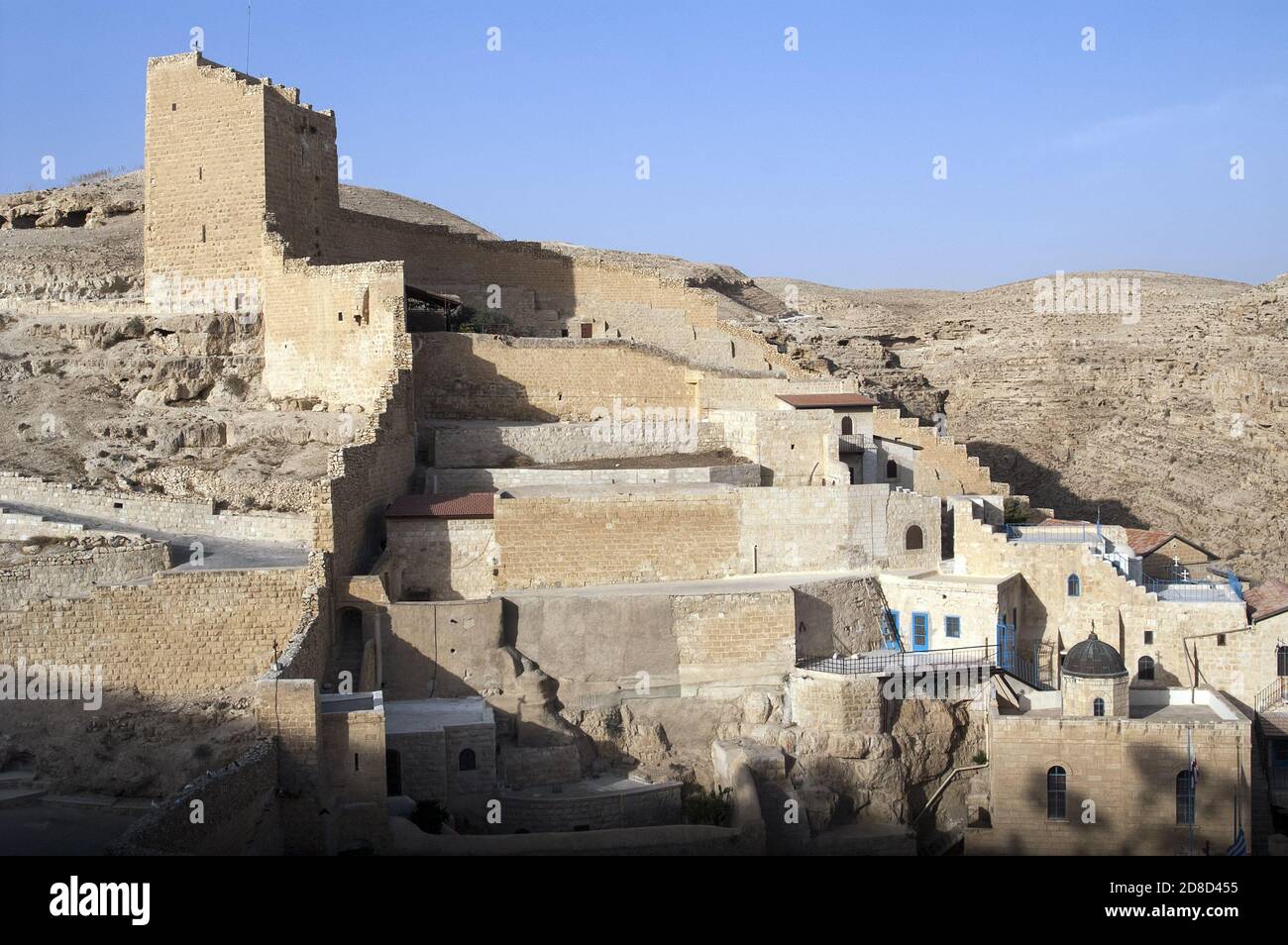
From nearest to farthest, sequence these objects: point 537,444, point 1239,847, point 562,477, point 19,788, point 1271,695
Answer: point 19,788
point 1239,847
point 1271,695
point 562,477
point 537,444

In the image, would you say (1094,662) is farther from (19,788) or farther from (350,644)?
(19,788)

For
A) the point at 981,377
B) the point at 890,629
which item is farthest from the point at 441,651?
the point at 981,377

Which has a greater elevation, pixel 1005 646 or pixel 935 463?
pixel 935 463

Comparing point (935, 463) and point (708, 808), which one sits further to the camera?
point (935, 463)

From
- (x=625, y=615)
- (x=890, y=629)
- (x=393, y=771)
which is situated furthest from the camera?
(x=890, y=629)

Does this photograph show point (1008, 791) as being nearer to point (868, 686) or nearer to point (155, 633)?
point (868, 686)

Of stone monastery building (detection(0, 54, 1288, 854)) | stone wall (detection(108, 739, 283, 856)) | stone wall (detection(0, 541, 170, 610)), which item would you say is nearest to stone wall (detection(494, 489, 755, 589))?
stone monastery building (detection(0, 54, 1288, 854))

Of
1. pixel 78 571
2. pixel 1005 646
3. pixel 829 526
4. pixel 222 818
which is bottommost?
pixel 222 818

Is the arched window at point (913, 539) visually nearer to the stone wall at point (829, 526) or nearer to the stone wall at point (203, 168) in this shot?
the stone wall at point (829, 526)

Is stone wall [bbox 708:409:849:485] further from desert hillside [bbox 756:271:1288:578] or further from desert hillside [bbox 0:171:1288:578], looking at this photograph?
desert hillside [bbox 756:271:1288:578]
